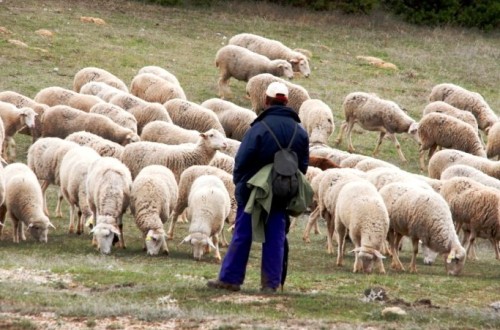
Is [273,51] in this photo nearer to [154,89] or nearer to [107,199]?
[154,89]

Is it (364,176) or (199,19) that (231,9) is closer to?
(199,19)

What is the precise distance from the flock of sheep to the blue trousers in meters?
2.88

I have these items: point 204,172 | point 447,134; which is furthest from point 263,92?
point 204,172

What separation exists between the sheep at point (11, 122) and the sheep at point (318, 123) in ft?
20.0

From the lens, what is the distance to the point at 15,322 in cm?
935

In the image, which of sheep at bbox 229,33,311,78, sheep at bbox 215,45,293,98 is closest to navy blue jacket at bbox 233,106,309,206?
sheep at bbox 215,45,293,98

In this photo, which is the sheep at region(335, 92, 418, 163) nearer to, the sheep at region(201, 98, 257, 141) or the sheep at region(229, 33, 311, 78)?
the sheep at region(201, 98, 257, 141)

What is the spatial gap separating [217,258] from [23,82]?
12.6 m

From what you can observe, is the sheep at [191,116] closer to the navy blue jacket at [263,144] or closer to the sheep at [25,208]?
the sheep at [25,208]

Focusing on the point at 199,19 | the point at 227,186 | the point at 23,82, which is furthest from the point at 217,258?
the point at 199,19

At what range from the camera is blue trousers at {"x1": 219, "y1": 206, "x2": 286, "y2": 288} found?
35.6 ft

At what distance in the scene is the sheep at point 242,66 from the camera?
27.1 m

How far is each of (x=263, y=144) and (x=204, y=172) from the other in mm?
5440

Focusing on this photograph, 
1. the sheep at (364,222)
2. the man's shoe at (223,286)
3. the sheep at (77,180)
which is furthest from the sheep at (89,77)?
the man's shoe at (223,286)
